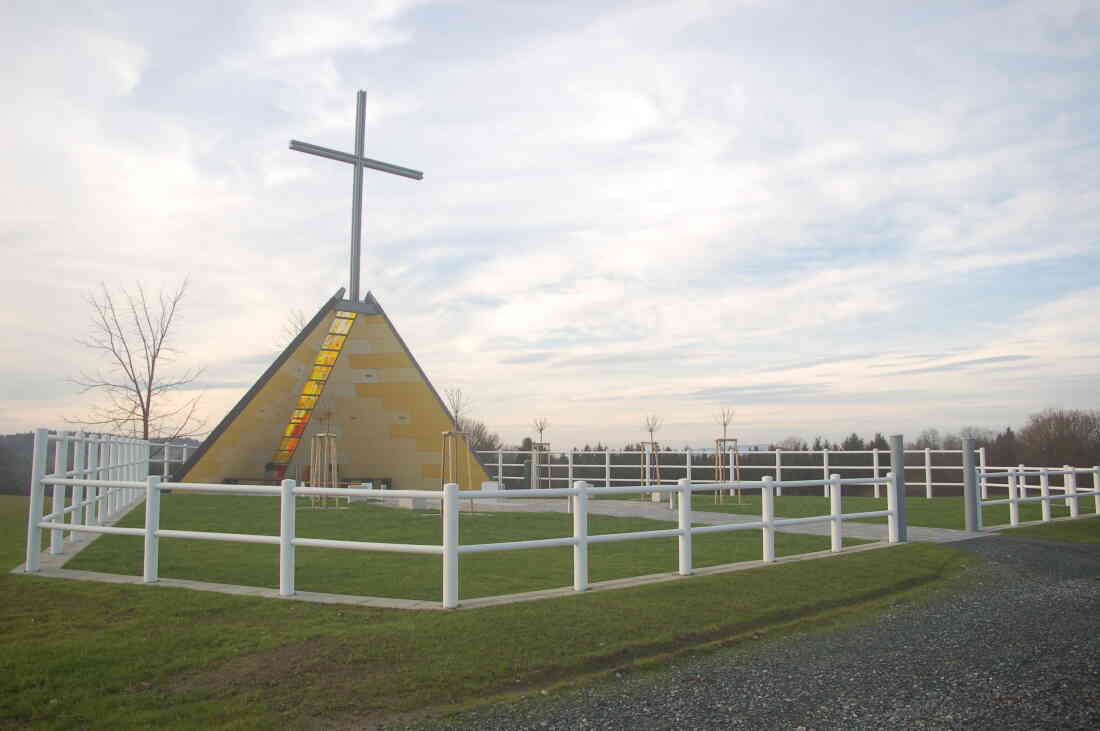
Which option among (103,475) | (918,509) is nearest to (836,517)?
(918,509)

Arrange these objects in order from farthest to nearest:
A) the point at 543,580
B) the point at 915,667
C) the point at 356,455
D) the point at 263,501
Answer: the point at 356,455 < the point at 263,501 < the point at 543,580 < the point at 915,667

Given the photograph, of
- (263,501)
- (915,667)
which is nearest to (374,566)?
(915,667)

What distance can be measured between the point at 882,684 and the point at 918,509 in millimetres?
14745

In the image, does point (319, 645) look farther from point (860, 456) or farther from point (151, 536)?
point (860, 456)

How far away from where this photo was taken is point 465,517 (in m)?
17.0

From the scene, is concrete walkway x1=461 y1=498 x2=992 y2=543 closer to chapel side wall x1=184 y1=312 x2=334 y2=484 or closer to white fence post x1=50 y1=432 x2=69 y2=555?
chapel side wall x1=184 y1=312 x2=334 y2=484

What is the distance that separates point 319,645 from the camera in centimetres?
589

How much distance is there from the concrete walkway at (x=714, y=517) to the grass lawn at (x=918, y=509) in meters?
0.82

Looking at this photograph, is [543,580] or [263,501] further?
[263,501]

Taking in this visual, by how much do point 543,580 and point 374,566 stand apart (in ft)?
7.17

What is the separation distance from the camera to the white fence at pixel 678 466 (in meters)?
23.0

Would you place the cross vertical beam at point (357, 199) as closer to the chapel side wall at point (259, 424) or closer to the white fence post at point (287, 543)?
the chapel side wall at point (259, 424)

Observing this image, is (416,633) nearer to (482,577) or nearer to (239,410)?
(482,577)

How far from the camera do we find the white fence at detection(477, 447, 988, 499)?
2303cm
